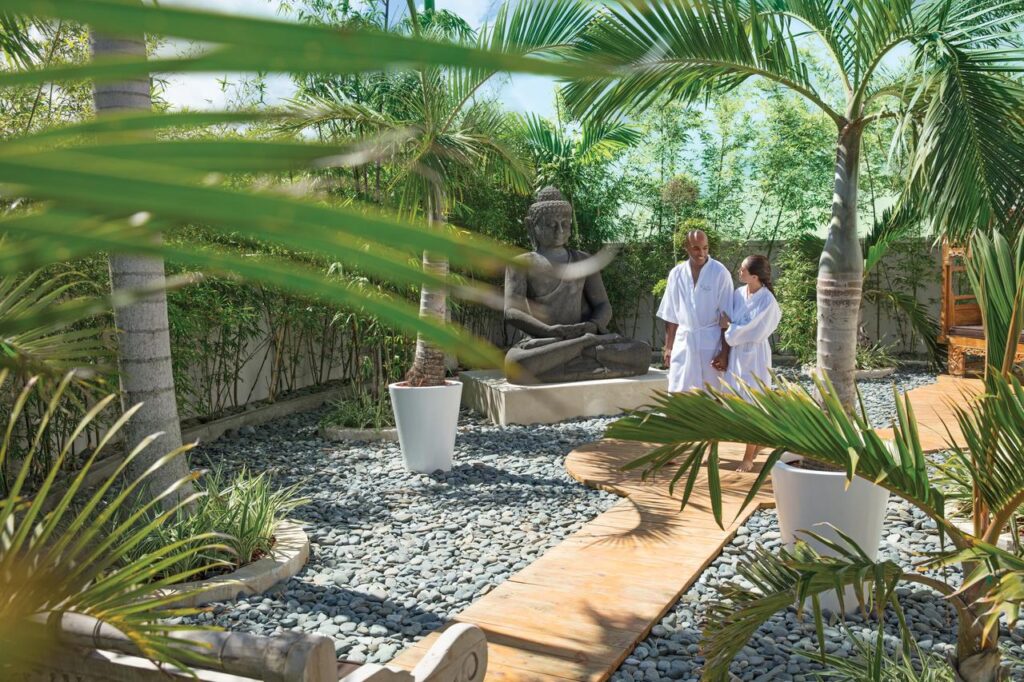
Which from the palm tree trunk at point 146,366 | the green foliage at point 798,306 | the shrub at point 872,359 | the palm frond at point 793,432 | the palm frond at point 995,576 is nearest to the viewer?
the palm frond at point 995,576

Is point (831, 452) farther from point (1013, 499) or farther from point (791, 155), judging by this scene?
point (791, 155)

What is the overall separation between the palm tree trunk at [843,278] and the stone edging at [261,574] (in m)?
2.71

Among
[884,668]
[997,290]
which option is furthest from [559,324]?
[997,290]

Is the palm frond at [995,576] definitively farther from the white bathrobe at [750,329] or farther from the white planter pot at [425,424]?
the white planter pot at [425,424]

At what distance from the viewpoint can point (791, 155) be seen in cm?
1373

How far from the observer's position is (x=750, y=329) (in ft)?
18.3

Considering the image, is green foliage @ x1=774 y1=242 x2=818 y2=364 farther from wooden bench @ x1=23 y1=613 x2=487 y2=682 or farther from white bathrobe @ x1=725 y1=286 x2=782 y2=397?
wooden bench @ x1=23 y1=613 x2=487 y2=682

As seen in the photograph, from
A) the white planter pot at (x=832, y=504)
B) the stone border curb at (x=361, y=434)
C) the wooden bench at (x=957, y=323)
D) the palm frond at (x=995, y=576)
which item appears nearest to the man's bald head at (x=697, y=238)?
the white planter pot at (x=832, y=504)

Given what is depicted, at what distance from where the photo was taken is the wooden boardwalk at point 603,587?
3.11 metres

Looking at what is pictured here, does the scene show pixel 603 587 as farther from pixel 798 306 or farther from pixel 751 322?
pixel 798 306

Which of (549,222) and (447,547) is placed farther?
(549,222)

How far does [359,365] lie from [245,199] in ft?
31.9

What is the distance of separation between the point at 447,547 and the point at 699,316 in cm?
265

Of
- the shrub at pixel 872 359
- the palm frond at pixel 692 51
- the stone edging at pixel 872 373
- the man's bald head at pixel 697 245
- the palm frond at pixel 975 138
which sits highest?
the palm frond at pixel 692 51
